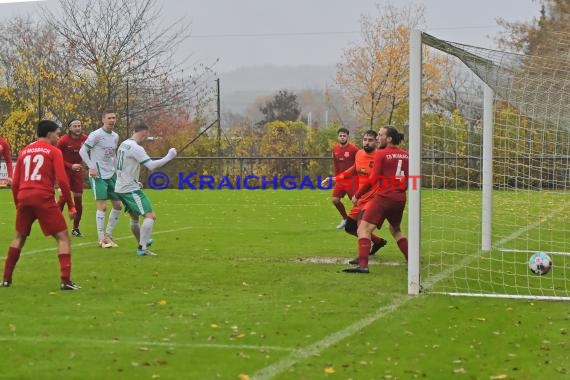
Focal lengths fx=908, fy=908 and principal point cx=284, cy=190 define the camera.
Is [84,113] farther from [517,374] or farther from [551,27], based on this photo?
[517,374]

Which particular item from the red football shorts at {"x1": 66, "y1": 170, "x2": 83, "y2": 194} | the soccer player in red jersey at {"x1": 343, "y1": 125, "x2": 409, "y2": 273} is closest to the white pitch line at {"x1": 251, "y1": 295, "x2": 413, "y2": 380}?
the soccer player in red jersey at {"x1": 343, "y1": 125, "x2": 409, "y2": 273}

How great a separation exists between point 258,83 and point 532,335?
6174 centimetres

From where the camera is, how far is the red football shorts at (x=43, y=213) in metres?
9.54

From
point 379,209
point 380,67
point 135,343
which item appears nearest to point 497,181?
point 379,209

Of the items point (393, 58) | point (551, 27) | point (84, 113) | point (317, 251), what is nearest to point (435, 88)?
point (393, 58)

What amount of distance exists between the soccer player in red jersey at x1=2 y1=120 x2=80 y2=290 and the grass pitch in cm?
54

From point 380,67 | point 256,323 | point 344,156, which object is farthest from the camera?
point 380,67

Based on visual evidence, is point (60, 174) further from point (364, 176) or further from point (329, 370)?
point (364, 176)

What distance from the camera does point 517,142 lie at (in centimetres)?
1545

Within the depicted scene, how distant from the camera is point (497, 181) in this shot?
1634 cm

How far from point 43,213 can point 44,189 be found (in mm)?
255

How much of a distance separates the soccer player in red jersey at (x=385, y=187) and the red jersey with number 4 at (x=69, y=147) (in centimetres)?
699

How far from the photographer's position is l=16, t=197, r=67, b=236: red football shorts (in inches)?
376

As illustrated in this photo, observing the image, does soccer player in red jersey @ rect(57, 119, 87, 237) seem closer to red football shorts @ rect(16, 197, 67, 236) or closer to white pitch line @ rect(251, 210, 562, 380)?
red football shorts @ rect(16, 197, 67, 236)
